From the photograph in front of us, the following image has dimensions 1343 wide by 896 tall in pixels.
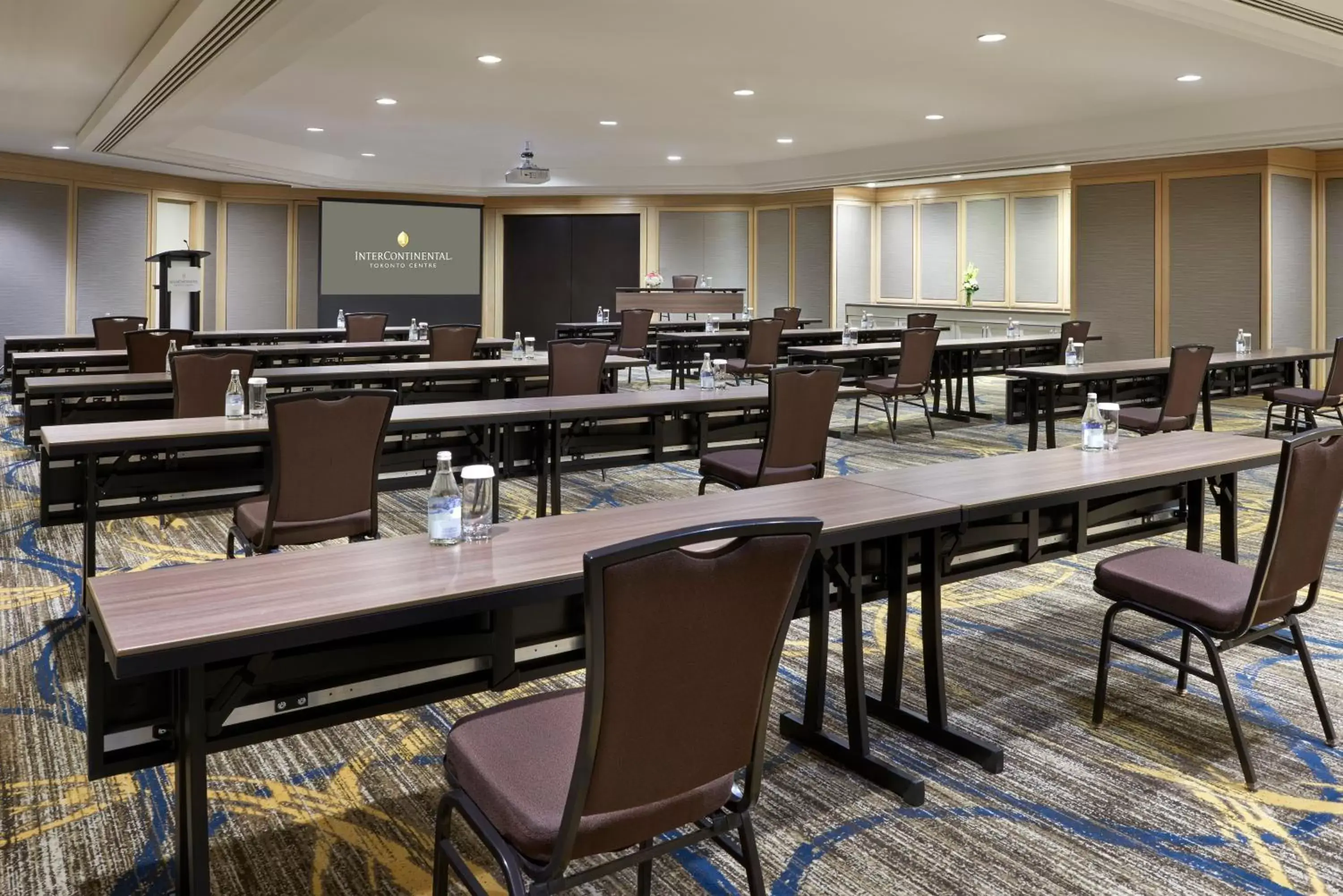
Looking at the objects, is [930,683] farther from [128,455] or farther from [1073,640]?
[128,455]

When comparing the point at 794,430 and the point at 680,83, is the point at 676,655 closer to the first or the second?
the point at 794,430

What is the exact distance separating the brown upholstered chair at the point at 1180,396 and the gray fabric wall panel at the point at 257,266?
40.8 ft

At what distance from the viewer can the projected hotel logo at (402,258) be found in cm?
1548

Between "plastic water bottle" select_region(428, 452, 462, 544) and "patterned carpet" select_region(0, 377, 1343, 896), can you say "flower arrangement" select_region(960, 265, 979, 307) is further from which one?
"plastic water bottle" select_region(428, 452, 462, 544)

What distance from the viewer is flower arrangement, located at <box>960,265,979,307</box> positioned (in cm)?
1432

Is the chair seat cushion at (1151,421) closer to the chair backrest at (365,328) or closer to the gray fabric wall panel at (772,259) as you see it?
the chair backrest at (365,328)

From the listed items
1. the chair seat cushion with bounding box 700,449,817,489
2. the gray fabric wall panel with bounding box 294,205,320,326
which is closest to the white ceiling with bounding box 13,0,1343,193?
the gray fabric wall panel with bounding box 294,205,320,326

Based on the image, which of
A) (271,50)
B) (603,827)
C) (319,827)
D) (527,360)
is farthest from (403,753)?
(271,50)

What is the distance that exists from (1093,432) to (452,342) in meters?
5.59

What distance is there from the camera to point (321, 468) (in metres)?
3.41

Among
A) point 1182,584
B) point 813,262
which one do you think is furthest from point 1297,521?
point 813,262

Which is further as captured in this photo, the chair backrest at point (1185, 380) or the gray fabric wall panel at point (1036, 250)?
the gray fabric wall panel at point (1036, 250)

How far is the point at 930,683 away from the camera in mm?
2828

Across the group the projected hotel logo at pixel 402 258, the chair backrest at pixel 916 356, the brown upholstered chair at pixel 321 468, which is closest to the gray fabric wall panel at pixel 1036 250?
the chair backrest at pixel 916 356
